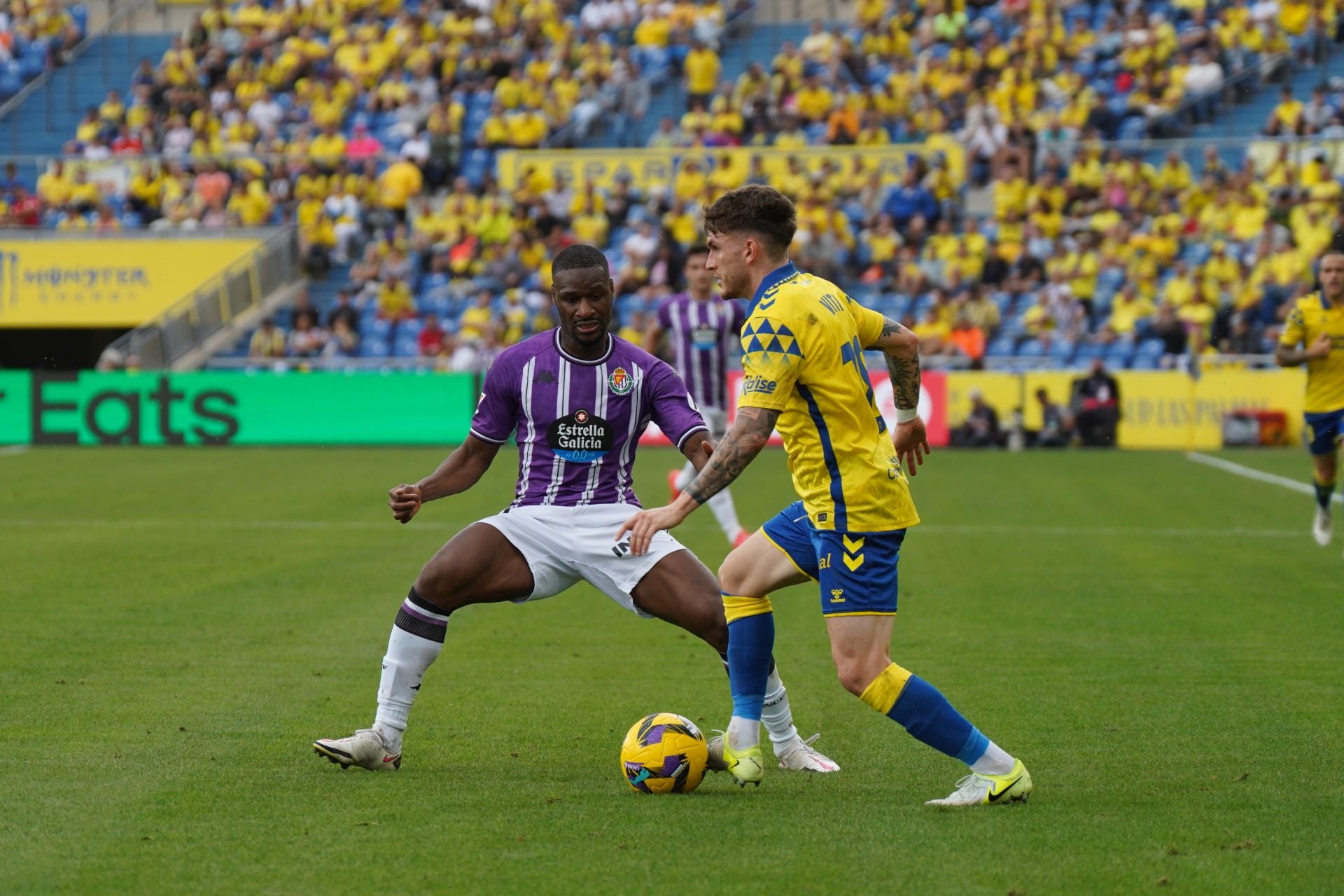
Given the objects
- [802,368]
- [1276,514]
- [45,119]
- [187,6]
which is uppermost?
[187,6]

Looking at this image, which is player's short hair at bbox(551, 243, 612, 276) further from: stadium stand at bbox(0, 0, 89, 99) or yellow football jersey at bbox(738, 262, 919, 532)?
stadium stand at bbox(0, 0, 89, 99)

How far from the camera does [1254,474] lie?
21359 mm

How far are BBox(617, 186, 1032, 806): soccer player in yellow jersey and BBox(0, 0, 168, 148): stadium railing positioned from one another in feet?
116

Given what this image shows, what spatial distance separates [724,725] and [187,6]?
1453 inches

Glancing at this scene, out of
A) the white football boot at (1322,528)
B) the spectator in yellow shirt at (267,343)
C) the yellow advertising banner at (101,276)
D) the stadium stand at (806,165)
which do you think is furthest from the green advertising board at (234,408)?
the white football boot at (1322,528)

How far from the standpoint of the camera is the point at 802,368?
5.55 meters

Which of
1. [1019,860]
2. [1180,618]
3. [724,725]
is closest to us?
[1019,860]

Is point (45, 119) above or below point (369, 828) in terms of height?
above

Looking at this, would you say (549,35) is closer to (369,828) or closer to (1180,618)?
(1180,618)

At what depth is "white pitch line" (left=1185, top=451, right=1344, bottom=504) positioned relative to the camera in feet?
62.7

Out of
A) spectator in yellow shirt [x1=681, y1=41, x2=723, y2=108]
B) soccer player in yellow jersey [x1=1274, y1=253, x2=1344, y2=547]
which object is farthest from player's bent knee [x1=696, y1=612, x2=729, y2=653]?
spectator in yellow shirt [x1=681, y1=41, x2=723, y2=108]

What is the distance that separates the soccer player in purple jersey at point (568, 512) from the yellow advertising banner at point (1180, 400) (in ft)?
66.5

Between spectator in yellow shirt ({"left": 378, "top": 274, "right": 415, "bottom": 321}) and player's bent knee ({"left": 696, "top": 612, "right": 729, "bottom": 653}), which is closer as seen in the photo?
player's bent knee ({"left": 696, "top": 612, "right": 729, "bottom": 653})

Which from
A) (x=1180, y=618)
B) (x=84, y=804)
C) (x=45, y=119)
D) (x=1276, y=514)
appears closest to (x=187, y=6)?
(x=45, y=119)
